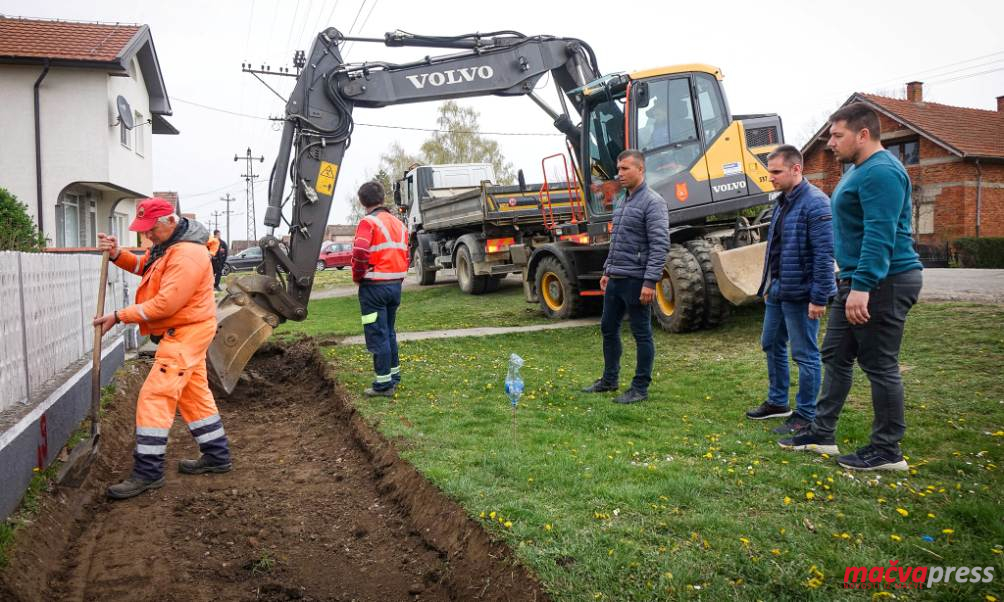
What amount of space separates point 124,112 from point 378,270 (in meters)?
16.7

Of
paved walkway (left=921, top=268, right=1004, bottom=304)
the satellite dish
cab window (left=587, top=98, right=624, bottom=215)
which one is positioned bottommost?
paved walkway (left=921, top=268, right=1004, bottom=304)

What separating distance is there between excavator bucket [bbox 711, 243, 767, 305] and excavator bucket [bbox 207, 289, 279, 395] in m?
5.37

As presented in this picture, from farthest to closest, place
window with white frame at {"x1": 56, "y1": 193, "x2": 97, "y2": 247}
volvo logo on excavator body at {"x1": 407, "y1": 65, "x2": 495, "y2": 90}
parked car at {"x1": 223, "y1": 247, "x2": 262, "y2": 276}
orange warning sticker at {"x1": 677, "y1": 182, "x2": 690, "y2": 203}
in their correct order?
1. parked car at {"x1": 223, "y1": 247, "x2": 262, "y2": 276}
2. window with white frame at {"x1": 56, "y1": 193, "x2": 97, "y2": 247}
3. orange warning sticker at {"x1": 677, "y1": 182, "x2": 690, "y2": 203}
4. volvo logo on excavator body at {"x1": 407, "y1": 65, "x2": 495, "y2": 90}

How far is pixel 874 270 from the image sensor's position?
12.6 ft

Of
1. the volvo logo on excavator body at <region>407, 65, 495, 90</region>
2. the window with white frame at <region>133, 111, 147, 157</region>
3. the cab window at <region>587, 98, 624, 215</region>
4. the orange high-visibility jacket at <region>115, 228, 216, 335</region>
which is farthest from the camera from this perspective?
the window with white frame at <region>133, 111, 147, 157</region>

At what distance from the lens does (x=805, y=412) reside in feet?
16.4

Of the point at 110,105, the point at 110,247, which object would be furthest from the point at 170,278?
the point at 110,105

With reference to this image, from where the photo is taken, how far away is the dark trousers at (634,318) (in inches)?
241

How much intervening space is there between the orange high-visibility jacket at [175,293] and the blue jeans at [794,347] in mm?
4021

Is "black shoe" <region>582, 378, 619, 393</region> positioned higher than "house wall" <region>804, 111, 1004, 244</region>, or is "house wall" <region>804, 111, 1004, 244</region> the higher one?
"house wall" <region>804, 111, 1004, 244</region>

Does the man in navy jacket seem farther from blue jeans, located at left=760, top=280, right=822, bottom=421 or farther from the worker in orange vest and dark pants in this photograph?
the worker in orange vest and dark pants

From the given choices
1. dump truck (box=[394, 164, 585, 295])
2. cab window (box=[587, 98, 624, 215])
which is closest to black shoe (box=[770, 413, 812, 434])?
cab window (box=[587, 98, 624, 215])

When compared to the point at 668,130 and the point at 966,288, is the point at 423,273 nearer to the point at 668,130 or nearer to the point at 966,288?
the point at 668,130

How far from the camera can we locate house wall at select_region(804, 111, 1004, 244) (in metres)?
27.8
